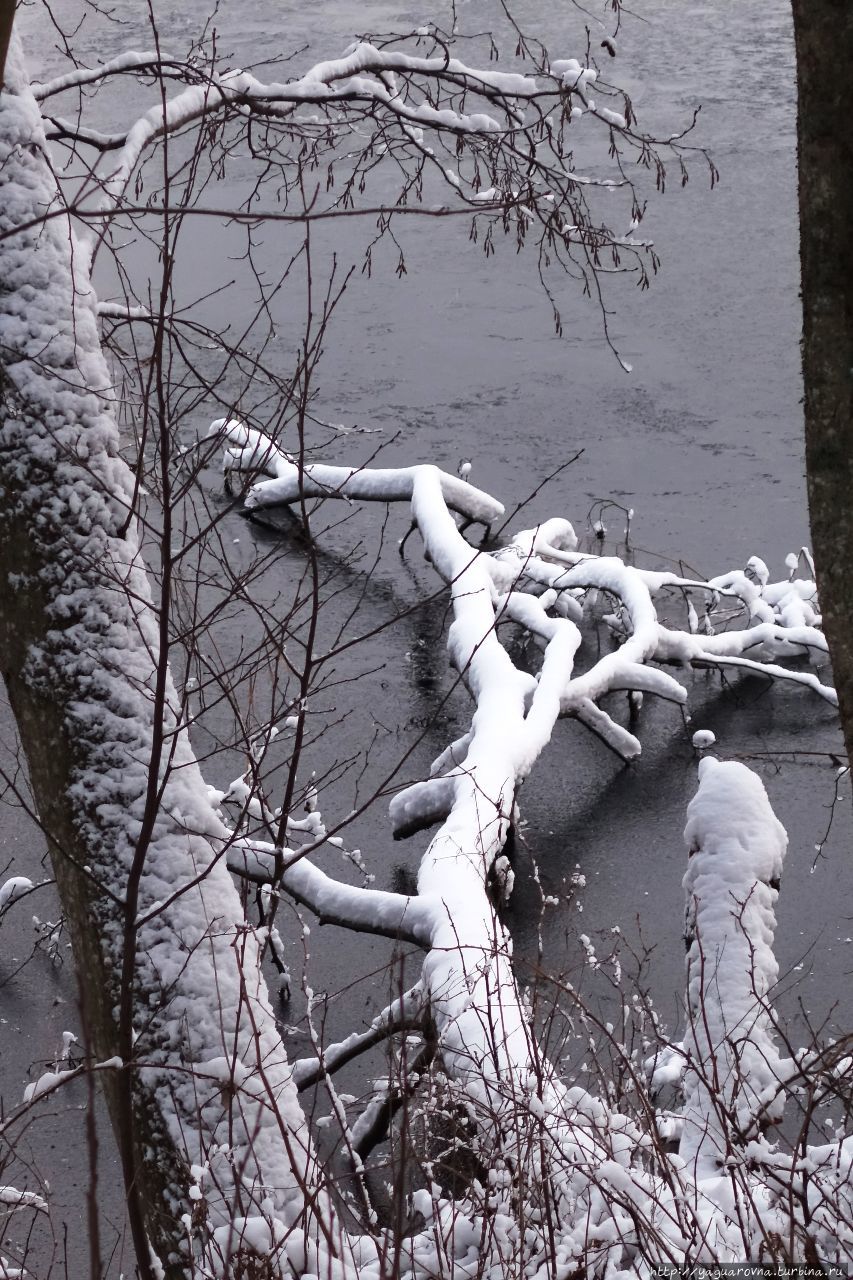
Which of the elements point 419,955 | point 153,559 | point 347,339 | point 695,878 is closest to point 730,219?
point 347,339

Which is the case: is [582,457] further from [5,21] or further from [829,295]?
[5,21]

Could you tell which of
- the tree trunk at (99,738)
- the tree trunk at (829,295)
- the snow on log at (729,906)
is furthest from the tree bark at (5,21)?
the snow on log at (729,906)

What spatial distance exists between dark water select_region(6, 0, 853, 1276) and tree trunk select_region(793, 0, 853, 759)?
3.92 ft

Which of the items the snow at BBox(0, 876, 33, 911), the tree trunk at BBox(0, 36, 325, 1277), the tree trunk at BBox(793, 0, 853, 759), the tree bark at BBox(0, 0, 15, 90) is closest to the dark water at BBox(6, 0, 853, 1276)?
the snow at BBox(0, 876, 33, 911)

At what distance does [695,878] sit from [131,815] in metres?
2.36

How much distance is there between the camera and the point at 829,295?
9.66 feet

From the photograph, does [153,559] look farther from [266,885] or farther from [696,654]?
[266,885]

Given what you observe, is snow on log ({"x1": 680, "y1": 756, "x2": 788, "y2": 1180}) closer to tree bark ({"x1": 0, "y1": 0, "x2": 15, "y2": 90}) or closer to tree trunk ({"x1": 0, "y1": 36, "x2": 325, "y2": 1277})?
tree trunk ({"x1": 0, "y1": 36, "x2": 325, "y2": 1277})

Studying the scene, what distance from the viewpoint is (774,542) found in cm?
1394

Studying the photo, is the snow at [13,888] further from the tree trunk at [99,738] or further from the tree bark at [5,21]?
the tree bark at [5,21]

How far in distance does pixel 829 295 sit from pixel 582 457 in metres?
13.3

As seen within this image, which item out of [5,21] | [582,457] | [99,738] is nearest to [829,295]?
[5,21]

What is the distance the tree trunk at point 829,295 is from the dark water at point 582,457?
1.19 m

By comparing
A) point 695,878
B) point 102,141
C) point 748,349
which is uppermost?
point 748,349
